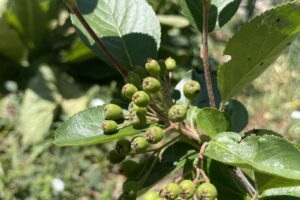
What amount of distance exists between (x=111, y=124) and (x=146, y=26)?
29 centimetres

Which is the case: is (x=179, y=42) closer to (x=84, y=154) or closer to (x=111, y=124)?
(x=84, y=154)

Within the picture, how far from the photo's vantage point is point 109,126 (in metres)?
0.93

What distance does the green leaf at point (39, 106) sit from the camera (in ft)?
11.1

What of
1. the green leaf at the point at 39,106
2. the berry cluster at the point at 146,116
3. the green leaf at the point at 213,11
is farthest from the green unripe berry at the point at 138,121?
the green leaf at the point at 39,106

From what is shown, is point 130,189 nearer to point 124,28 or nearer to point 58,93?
point 124,28

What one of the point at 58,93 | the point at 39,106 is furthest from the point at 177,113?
the point at 58,93

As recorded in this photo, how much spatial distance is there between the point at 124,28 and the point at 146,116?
283 millimetres

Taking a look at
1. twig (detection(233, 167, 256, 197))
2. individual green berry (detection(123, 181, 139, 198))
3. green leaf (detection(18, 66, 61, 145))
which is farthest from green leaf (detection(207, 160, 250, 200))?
green leaf (detection(18, 66, 61, 145))

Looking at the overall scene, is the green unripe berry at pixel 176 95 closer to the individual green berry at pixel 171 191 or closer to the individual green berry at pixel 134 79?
the individual green berry at pixel 134 79

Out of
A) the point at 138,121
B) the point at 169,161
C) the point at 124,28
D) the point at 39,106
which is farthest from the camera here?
the point at 39,106

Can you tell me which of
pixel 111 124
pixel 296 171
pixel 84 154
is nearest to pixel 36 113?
pixel 84 154

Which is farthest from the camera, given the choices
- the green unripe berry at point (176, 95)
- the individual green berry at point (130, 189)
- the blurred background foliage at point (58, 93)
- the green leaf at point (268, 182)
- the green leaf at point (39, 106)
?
the green leaf at point (39, 106)

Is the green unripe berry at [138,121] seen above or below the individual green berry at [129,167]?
above

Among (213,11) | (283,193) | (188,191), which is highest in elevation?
(213,11)
